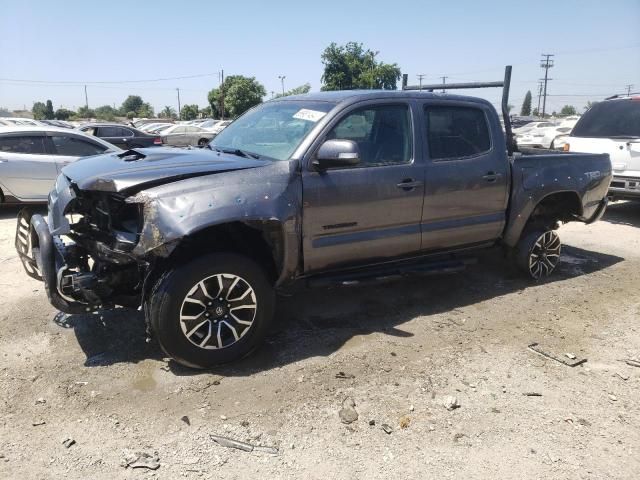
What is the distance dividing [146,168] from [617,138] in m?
Answer: 8.11

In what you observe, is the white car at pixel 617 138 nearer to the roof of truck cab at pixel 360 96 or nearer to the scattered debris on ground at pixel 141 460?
the roof of truck cab at pixel 360 96

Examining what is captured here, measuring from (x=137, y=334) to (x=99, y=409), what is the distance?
1004 millimetres

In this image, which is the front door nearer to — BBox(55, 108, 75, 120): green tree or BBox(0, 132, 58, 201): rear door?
BBox(0, 132, 58, 201): rear door

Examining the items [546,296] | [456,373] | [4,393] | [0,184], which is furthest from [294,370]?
[0,184]

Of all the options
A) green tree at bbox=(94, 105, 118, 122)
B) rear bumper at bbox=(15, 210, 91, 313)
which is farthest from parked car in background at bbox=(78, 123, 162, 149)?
green tree at bbox=(94, 105, 118, 122)

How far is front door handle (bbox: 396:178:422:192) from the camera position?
4.20 meters

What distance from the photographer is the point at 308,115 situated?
4.10m

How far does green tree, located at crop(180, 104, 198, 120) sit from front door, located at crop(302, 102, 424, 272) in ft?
235

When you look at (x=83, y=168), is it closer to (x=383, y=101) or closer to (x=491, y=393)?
(x=383, y=101)

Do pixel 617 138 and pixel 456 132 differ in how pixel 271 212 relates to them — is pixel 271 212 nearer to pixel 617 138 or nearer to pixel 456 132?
pixel 456 132

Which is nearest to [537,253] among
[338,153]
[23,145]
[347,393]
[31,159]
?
[338,153]

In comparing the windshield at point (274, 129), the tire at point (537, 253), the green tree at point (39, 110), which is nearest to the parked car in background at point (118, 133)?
the windshield at point (274, 129)

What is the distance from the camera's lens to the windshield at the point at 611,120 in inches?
335

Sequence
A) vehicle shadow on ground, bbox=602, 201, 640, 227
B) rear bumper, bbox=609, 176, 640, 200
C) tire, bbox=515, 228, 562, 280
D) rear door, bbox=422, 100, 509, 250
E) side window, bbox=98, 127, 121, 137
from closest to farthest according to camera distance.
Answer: rear door, bbox=422, 100, 509, 250, tire, bbox=515, 228, 562, 280, rear bumper, bbox=609, 176, 640, 200, vehicle shadow on ground, bbox=602, 201, 640, 227, side window, bbox=98, 127, 121, 137
